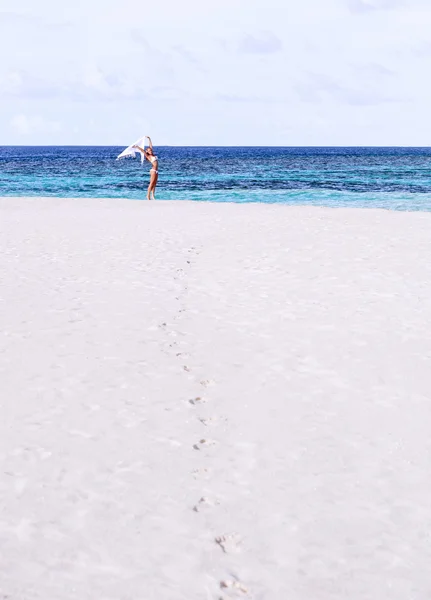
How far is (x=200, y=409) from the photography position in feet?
21.9

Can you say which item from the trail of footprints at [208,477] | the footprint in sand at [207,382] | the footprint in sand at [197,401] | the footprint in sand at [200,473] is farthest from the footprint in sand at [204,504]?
the footprint in sand at [207,382]

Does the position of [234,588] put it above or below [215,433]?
below

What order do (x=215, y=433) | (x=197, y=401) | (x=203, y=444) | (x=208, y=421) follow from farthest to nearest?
(x=197, y=401), (x=208, y=421), (x=215, y=433), (x=203, y=444)

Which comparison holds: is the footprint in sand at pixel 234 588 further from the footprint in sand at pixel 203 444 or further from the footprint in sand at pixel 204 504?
the footprint in sand at pixel 203 444

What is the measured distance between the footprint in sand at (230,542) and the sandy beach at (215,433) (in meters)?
0.01

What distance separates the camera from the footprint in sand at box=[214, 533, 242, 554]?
14.4ft

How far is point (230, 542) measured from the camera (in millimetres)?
4484

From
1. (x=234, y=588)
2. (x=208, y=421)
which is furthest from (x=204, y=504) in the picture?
(x=208, y=421)

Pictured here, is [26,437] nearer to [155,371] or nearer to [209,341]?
[155,371]

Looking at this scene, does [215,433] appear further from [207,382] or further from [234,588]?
[234,588]

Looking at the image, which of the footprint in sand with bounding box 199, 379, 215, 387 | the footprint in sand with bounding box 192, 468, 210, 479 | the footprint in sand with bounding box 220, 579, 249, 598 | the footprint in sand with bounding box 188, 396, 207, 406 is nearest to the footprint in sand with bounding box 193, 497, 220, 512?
the footprint in sand with bounding box 192, 468, 210, 479

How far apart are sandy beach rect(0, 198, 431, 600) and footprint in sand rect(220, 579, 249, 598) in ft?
0.03

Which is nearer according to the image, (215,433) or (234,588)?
(234,588)

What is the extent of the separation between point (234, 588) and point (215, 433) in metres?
2.19
